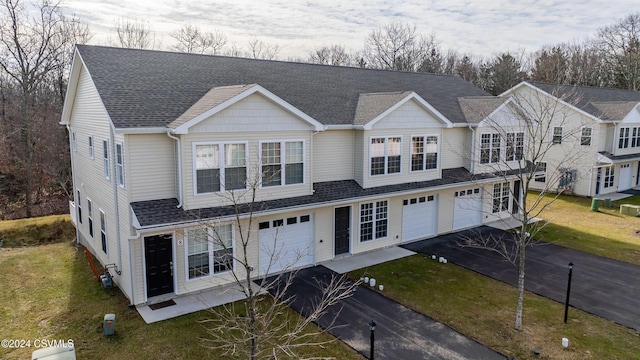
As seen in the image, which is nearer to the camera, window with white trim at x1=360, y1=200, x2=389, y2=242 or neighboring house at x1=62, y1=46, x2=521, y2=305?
neighboring house at x1=62, y1=46, x2=521, y2=305

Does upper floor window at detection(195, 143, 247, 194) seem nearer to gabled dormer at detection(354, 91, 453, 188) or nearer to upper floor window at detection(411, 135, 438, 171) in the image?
gabled dormer at detection(354, 91, 453, 188)

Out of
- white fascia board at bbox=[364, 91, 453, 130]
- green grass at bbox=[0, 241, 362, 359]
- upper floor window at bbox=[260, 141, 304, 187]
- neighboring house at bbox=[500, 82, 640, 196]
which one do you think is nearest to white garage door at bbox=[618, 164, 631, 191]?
neighboring house at bbox=[500, 82, 640, 196]

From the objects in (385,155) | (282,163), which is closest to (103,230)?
(282,163)

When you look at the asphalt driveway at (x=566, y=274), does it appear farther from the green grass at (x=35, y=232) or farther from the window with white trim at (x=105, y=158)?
the green grass at (x=35, y=232)

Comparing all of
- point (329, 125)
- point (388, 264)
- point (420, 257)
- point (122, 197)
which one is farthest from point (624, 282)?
point (122, 197)

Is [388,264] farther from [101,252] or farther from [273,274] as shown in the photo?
[101,252]

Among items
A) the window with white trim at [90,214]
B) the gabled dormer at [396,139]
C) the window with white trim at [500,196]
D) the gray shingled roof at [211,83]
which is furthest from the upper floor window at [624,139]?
the window with white trim at [90,214]
